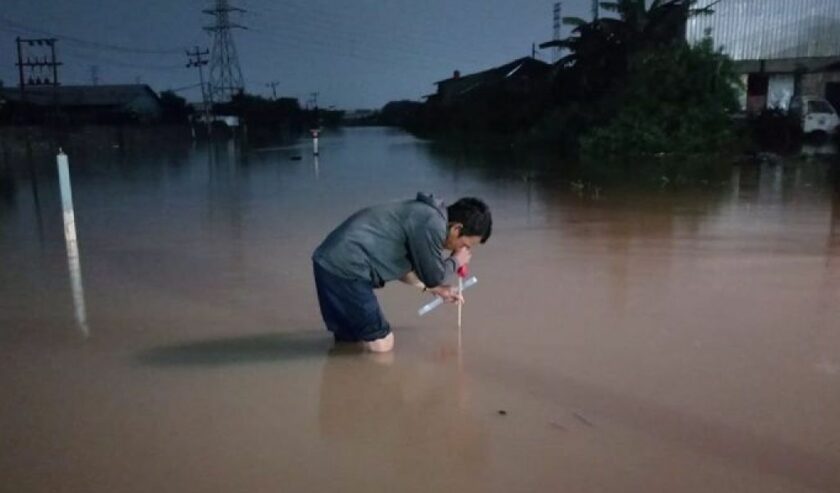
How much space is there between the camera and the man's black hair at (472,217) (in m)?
3.57

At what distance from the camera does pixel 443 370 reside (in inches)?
151

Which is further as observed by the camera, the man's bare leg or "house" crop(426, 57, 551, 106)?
"house" crop(426, 57, 551, 106)

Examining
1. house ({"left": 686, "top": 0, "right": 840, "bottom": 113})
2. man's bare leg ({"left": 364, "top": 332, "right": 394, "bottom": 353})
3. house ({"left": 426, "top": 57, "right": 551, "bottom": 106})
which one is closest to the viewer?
man's bare leg ({"left": 364, "top": 332, "right": 394, "bottom": 353})

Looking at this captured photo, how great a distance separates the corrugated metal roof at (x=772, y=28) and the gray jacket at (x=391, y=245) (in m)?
22.9

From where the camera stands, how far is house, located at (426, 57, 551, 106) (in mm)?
34688

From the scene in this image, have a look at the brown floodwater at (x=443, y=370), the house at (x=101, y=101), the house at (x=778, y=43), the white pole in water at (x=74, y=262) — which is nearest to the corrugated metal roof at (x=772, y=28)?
the house at (x=778, y=43)

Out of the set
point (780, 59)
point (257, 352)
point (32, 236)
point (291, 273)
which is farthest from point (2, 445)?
point (780, 59)

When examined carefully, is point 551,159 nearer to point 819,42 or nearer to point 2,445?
point 819,42

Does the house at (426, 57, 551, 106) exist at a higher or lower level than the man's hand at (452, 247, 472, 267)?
higher

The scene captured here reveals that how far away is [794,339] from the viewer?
4.20 m

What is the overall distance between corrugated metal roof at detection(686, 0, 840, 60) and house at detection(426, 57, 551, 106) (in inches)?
304

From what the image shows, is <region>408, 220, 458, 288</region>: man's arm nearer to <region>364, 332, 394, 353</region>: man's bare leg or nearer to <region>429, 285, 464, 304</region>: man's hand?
<region>429, 285, 464, 304</region>: man's hand

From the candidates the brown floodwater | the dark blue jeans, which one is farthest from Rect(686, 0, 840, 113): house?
the dark blue jeans

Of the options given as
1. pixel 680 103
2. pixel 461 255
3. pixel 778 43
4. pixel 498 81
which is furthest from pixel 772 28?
pixel 461 255
